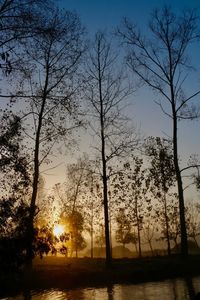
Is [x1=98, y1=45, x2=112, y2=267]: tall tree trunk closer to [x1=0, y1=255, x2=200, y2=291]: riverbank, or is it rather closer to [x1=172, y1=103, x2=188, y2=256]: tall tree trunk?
[x1=0, y1=255, x2=200, y2=291]: riverbank

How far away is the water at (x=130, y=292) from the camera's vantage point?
13.8 metres

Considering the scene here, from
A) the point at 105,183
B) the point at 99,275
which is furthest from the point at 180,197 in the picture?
the point at 99,275

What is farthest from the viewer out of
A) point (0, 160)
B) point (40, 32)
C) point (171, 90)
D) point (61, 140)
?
point (171, 90)

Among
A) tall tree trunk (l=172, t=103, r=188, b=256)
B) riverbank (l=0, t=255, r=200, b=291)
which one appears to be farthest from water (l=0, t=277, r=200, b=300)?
tall tree trunk (l=172, t=103, r=188, b=256)

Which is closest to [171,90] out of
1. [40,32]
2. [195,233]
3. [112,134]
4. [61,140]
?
[112,134]

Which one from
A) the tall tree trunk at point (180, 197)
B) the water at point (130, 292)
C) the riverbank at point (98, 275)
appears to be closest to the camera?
the water at point (130, 292)

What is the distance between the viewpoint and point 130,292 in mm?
15094

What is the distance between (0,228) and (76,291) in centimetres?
939

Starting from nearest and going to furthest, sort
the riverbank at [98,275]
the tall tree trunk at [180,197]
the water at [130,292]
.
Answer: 1. the water at [130,292]
2. the riverbank at [98,275]
3. the tall tree trunk at [180,197]

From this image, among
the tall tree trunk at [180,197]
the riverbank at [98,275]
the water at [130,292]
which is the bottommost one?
the water at [130,292]

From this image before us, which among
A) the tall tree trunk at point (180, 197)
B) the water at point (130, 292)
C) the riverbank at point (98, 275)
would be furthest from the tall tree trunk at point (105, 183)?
the water at point (130, 292)

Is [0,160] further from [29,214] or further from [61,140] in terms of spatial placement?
[61,140]

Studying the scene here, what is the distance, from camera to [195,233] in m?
81.2

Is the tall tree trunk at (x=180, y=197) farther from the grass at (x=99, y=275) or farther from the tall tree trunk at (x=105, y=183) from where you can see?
the tall tree trunk at (x=105, y=183)
